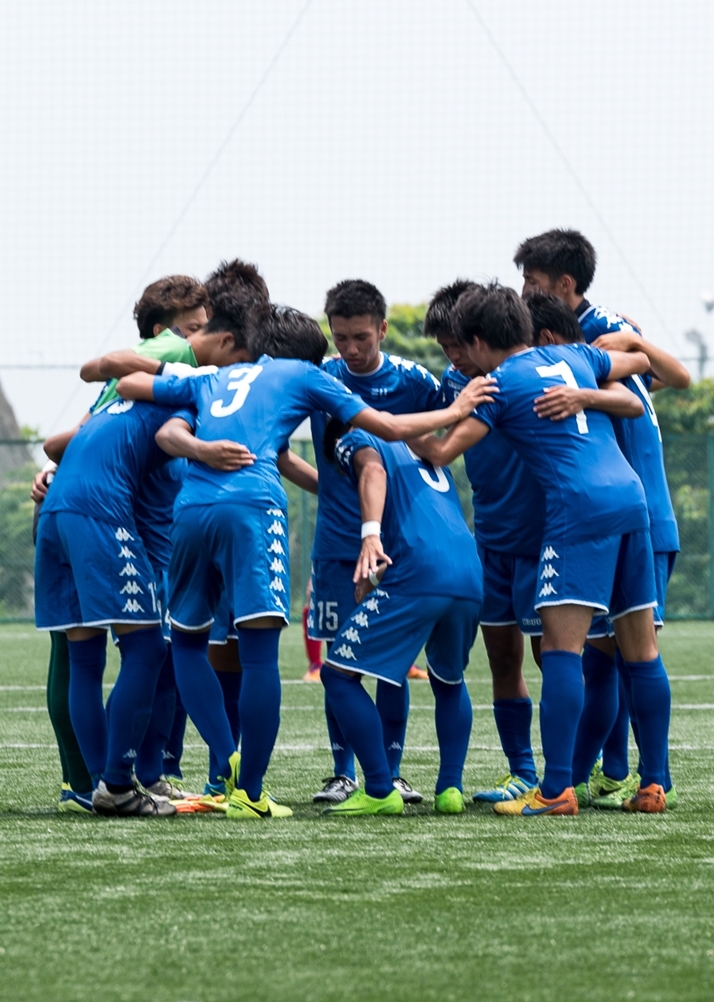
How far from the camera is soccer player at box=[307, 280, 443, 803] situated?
502 cm

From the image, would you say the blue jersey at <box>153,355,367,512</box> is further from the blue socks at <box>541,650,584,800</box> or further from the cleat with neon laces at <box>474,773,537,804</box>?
the cleat with neon laces at <box>474,773,537,804</box>

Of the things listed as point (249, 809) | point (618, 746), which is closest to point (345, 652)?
point (249, 809)

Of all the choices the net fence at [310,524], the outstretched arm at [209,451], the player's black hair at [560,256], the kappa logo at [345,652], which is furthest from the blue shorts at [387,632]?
the net fence at [310,524]

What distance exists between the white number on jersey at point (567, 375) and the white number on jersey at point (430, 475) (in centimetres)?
50

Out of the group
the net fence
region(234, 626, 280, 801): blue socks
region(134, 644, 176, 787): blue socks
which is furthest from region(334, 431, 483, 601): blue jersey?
the net fence

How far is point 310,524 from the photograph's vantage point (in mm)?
18812

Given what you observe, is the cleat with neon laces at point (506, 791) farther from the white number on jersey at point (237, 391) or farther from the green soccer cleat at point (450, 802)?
the white number on jersey at point (237, 391)

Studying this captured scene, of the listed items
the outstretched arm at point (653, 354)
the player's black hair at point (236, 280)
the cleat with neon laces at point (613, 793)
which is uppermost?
the player's black hair at point (236, 280)

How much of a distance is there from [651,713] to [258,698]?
50.6 inches

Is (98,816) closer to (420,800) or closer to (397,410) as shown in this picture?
(420,800)

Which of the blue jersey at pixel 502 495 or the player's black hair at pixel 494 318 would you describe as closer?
the player's black hair at pixel 494 318

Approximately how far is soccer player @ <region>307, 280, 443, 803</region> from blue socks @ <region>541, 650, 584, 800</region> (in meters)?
0.68

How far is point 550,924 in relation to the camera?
9.65ft

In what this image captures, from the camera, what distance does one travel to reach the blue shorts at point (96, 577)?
4609mm
